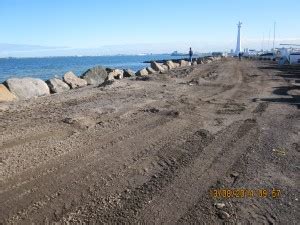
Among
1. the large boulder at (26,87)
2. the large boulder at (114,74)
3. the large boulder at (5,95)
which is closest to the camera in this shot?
the large boulder at (5,95)

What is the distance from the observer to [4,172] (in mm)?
6461

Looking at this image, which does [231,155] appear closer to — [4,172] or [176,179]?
[176,179]

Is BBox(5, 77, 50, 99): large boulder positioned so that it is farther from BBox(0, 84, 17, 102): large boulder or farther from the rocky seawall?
BBox(0, 84, 17, 102): large boulder

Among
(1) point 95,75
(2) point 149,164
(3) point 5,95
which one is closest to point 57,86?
(3) point 5,95

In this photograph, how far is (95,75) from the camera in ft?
89.0

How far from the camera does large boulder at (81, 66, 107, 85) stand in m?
26.2

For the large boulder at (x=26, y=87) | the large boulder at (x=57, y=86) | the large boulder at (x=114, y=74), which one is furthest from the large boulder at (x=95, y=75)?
the large boulder at (x=26, y=87)

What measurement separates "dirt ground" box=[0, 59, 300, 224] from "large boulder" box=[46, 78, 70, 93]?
762 cm

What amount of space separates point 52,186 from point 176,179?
1.81m

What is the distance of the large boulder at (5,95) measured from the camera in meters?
16.1

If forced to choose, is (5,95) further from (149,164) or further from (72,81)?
(149,164)

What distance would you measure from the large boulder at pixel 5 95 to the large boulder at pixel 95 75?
8916 millimetres
